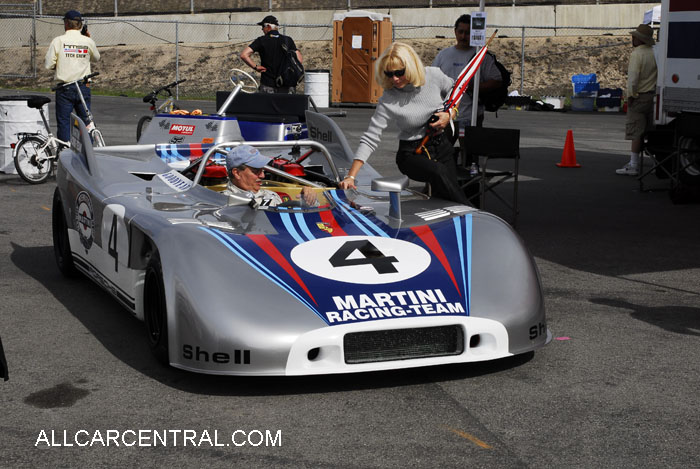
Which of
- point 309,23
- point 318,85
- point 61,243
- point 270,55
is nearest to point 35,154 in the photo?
point 270,55

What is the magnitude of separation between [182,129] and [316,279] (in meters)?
4.68

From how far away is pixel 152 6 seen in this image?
139 ft

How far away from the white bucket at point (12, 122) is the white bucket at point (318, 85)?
13720mm

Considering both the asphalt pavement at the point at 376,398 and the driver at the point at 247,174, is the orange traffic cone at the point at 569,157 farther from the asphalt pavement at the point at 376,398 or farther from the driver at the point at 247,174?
the driver at the point at 247,174

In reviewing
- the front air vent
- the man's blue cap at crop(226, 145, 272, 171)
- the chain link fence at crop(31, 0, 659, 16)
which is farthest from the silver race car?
the chain link fence at crop(31, 0, 659, 16)

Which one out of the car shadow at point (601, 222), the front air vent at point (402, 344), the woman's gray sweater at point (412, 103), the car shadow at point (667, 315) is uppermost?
the woman's gray sweater at point (412, 103)

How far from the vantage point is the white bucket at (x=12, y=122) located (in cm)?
1300

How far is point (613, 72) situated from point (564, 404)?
28691mm

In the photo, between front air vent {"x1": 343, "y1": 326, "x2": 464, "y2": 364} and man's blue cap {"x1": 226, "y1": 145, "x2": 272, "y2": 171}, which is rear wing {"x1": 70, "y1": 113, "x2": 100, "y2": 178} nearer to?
man's blue cap {"x1": 226, "y1": 145, "x2": 272, "y2": 171}

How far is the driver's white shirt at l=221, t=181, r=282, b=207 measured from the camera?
6.23 metres

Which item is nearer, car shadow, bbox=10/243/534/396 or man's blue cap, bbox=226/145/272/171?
car shadow, bbox=10/243/534/396

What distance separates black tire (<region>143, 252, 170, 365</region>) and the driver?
1017mm

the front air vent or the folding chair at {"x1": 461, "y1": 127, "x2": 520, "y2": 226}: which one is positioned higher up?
the folding chair at {"x1": 461, "y1": 127, "x2": 520, "y2": 226}

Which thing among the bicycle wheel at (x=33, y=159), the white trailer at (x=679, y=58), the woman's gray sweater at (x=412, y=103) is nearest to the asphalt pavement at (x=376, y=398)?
the woman's gray sweater at (x=412, y=103)
